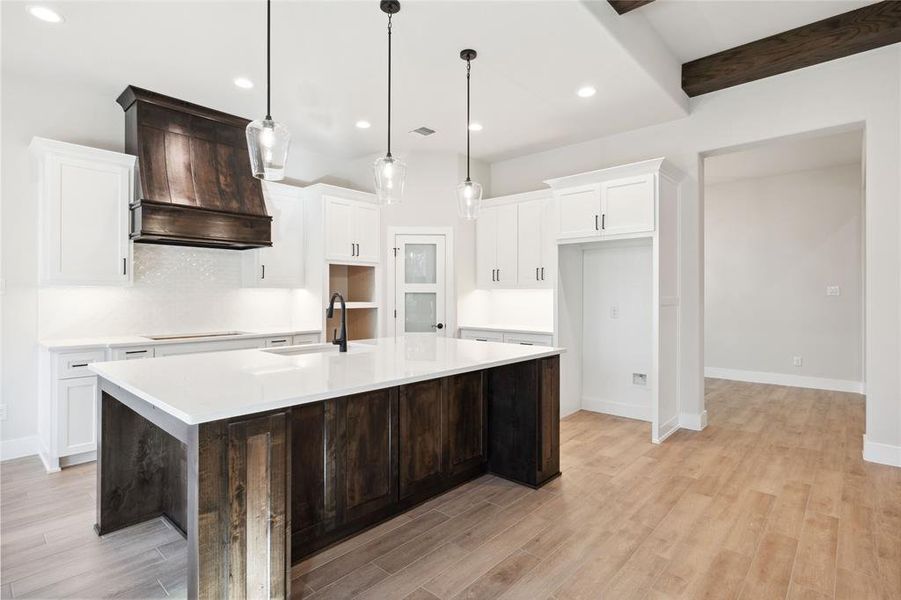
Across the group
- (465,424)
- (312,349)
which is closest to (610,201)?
(465,424)

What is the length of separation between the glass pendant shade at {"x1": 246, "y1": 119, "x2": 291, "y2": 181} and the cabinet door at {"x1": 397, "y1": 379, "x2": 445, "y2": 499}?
1367mm

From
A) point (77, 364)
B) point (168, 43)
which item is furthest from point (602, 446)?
point (168, 43)

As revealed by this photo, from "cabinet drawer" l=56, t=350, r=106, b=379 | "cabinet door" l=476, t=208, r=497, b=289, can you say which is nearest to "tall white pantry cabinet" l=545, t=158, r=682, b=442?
"cabinet door" l=476, t=208, r=497, b=289

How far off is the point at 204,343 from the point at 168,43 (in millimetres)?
2330

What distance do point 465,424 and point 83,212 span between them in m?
3.40

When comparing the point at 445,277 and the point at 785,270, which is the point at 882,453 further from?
the point at 445,277

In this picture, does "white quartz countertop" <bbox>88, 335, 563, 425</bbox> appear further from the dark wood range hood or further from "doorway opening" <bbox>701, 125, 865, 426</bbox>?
"doorway opening" <bbox>701, 125, 865, 426</bbox>

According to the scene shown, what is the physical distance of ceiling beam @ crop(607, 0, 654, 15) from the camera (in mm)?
3042

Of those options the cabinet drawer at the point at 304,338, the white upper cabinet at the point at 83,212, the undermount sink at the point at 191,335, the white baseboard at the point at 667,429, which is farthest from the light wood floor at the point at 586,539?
the cabinet drawer at the point at 304,338

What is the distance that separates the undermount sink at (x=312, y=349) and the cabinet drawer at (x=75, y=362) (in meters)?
1.53

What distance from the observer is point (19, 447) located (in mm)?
→ 3768

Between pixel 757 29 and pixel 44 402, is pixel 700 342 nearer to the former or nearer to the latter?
pixel 757 29

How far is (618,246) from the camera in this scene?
5.00m

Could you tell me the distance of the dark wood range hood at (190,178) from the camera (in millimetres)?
3883
